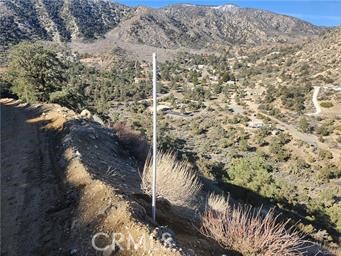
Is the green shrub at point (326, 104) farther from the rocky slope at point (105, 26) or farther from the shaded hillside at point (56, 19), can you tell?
the rocky slope at point (105, 26)

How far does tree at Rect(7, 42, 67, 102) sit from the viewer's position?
29094 mm

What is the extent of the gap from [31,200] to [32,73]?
23.0m

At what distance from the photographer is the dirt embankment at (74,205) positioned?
20.7 feet

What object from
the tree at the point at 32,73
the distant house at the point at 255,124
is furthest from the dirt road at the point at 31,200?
the distant house at the point at 255,124

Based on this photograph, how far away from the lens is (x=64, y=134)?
43.4ft

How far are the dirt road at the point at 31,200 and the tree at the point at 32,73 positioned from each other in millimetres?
15908

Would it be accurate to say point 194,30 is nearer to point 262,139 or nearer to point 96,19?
point 96,19

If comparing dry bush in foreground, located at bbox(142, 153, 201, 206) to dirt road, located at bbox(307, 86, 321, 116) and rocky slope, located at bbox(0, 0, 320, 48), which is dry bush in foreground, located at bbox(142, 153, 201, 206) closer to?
dirt road, located at bbox(307, 86, 321, 116)

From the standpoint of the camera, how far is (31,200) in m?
8.38

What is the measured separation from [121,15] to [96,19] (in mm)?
14550

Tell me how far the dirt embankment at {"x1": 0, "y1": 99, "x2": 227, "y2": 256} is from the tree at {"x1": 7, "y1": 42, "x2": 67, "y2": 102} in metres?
17.0

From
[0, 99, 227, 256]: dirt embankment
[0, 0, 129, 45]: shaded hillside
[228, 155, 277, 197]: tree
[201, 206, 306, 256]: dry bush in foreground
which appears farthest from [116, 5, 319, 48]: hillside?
[201, 206, 306, 256]: dry bush in foreground

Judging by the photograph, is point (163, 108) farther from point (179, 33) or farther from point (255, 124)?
point (179, 33)

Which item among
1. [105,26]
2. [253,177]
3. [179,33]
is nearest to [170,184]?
[253,177]
